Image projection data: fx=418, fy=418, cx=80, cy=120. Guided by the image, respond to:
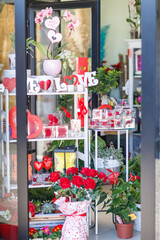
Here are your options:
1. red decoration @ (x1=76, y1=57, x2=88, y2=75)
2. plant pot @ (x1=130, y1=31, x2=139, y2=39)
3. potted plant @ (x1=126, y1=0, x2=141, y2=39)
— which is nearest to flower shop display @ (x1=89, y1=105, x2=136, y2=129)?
red decoration @ (x1=76, y1=57, x2=88, y2=75)

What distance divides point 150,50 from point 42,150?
293 centimetres

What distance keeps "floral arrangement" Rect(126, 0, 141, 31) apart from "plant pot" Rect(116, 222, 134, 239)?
3446 millimetres

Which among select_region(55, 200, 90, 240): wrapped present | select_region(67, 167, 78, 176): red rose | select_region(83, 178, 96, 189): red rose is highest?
select_region(67, 167, 78, 176): red rose

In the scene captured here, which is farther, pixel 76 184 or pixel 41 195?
pixel 41 195

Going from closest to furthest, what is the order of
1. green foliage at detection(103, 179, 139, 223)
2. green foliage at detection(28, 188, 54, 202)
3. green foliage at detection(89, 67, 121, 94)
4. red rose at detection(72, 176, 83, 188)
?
red rose at detection(72, 176, 83, 188)
green foliage at detection(103, 179, 139, 223)
green foliage at detection(28, 188, 54, 202)
green foliage at detection(89, 67, 121, 94)

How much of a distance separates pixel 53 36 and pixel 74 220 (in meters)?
1.67

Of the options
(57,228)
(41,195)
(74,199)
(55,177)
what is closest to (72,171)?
(55,177)

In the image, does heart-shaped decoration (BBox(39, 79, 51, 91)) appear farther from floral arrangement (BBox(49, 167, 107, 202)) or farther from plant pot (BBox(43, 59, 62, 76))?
→ floral arrangement (BBox(49, 167, 107, 202))

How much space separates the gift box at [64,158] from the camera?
3967mm

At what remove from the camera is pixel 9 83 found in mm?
3355

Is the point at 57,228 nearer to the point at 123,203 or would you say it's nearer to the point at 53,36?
the point at 123,203

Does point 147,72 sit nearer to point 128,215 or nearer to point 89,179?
point 89,179

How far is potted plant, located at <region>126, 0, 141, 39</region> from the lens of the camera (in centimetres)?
618

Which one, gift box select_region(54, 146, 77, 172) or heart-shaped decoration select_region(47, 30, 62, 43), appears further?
gift box select_region(54, 146, 77, 172)
